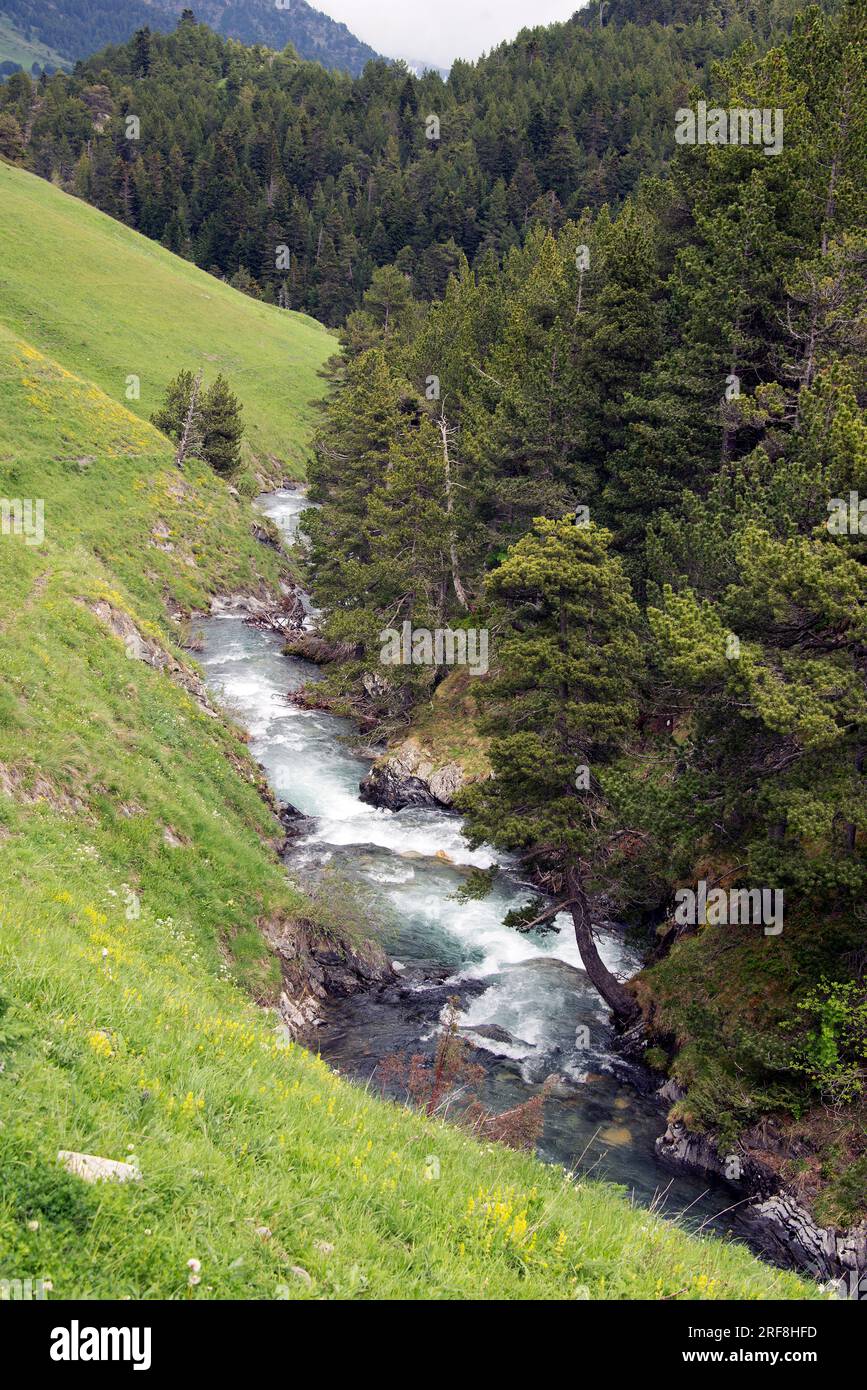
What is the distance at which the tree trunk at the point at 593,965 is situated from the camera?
20688 millimetres

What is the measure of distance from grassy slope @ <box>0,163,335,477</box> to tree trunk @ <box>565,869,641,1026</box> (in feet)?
187

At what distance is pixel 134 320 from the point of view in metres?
78.6

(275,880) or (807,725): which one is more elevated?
(807,725)

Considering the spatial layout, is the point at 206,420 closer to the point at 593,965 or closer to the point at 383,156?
the point at 593,965

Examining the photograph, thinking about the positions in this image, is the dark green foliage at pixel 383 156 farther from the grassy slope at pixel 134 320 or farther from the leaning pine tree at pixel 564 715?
the leaning pine tree at pixel 564 715

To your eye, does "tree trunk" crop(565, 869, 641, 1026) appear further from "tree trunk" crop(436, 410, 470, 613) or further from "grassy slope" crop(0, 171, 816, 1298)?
"tree trunk" crop(436, 410, 470, 613)

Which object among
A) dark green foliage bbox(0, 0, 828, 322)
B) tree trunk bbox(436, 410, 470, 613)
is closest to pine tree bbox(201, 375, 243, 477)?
tree trunk bbox(436, 410, 470, 613)

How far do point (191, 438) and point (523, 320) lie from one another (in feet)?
94.8

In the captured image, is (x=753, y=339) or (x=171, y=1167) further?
(x=753, y=339)

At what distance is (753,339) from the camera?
1077 inches

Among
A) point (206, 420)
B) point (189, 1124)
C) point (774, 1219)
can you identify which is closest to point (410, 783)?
point (774, 1219)
